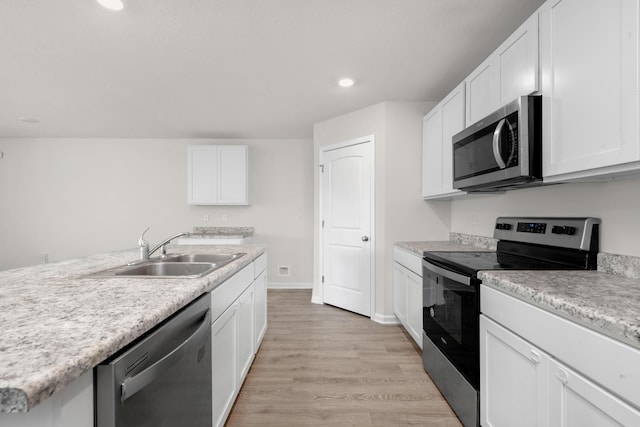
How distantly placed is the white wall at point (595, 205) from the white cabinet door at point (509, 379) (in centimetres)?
75

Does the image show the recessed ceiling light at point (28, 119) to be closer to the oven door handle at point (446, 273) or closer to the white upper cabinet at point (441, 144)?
the white upper cabinet at point (441, 144)

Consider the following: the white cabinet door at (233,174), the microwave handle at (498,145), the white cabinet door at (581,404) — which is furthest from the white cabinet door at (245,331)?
the white cabinet door at (233,174)

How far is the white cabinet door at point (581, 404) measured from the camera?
2.47ft

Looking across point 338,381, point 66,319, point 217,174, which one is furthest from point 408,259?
point 217,174

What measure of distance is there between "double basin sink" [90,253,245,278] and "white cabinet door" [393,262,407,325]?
1.57 metres

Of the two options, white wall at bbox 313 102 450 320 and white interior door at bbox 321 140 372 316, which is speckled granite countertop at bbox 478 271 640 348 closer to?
white wall at bbox 313 102 450 320

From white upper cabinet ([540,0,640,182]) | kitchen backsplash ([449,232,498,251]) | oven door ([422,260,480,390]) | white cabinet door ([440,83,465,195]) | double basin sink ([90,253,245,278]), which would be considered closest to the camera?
white upper cabinet ([540,0,640,182])

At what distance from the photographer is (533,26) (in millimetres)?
1418

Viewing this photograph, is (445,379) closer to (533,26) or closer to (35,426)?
(35,426)

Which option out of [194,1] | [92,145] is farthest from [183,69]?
[92,145]

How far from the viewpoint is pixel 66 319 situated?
29.2 inches

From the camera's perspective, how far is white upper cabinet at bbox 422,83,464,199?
227cm

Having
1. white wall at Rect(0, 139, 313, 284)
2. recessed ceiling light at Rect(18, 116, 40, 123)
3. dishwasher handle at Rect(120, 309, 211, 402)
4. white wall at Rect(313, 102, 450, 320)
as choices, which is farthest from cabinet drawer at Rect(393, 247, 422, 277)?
recessed ceiling light at Rect(18, 116, 40, 123)

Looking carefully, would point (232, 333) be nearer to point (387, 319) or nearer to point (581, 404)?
point (581, 404)
